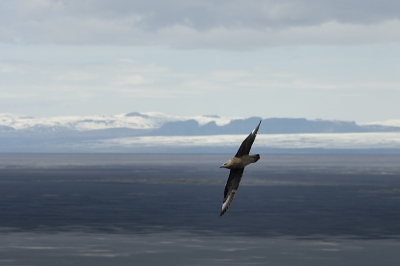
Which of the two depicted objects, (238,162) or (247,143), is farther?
(238,162)

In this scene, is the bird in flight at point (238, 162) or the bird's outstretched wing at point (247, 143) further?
the bird in flight at point (238, 162)

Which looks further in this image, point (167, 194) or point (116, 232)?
point (167, 194)

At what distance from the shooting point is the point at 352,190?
111m

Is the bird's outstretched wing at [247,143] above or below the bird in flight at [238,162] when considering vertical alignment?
above

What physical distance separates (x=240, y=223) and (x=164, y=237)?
11553 mm

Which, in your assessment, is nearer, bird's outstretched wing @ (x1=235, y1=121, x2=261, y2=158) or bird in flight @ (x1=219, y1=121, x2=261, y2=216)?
bird's outstretched wing @ (x1=235, y1=121, x2=261, y2=158)

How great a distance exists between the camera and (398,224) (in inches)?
2662

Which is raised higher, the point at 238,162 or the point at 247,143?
the point at 247,143

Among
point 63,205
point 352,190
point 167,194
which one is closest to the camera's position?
point 63,205

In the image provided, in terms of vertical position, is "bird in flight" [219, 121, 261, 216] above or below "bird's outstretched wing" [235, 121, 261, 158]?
below

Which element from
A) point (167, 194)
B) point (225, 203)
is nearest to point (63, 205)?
point (167, 194)

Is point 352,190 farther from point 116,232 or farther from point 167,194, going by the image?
point 116,232

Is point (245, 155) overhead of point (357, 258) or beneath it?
overhead

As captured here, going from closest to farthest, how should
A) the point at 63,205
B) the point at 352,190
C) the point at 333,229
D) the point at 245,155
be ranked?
the point at 245,155 < the point at 333,229 < the point at 63,205 < the point at 352,190
